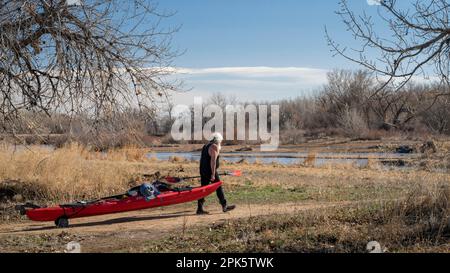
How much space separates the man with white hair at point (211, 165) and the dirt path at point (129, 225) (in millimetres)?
267

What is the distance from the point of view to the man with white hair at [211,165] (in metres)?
12.8

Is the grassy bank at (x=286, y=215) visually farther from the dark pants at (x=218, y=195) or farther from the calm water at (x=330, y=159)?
the calm water at (x=330, y=159)

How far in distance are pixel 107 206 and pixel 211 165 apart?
2.53 m

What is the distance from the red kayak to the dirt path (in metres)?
0.24

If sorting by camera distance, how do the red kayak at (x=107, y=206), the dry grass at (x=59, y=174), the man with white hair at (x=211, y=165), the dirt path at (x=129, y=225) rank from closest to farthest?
the dirt path at (x=129, y=225), the red kayak at (x=107, y=206), the man with white hair at (x=211, y=165), the dry grass at (x=59, y=174)

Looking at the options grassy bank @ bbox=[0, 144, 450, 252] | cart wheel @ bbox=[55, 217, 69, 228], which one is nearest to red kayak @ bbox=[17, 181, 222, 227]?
cart wheel @ bbox=[55, 217, 69, 228]

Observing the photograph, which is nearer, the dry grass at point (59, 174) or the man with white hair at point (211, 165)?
the man with white hair at point (211, 165)

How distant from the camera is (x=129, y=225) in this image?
1158 cm

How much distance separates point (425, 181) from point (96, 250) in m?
6.82

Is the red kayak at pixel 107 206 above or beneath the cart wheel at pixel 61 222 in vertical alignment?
above

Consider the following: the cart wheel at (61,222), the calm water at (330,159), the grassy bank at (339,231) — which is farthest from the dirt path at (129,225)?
the calm water at (330,159)

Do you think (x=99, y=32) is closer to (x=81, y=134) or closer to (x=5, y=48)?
(x=5, y=48)
